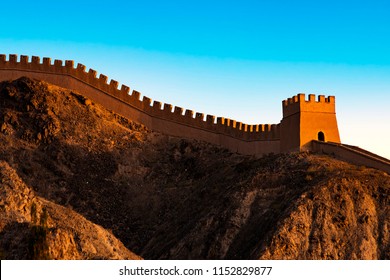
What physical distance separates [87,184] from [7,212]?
2128 centimetres

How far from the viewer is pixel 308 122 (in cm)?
7356

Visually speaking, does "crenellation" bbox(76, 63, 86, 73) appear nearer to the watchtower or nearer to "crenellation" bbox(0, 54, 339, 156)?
"crenellation" bbox(0, 54, 339, 156)

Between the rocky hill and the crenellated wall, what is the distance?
74cm

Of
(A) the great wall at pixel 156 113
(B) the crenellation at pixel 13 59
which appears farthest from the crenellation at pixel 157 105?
(B) the crenellation at pixel 13 59

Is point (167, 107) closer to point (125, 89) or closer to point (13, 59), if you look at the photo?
point (125, 89)

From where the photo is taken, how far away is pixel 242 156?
3071 inches

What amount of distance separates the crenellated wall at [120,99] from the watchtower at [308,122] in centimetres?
662

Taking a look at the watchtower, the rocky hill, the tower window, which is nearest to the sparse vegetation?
the rocky hill

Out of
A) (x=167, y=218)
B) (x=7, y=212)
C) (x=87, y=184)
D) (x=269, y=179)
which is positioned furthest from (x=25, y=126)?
(x=7, y=212)

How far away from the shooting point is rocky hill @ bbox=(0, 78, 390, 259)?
187 feet

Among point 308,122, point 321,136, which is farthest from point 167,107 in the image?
point 321,136

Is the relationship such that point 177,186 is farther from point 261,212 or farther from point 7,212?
point 7,212

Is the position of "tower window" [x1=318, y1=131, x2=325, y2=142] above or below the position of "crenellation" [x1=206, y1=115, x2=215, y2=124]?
below

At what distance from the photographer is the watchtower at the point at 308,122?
73.2 metres
